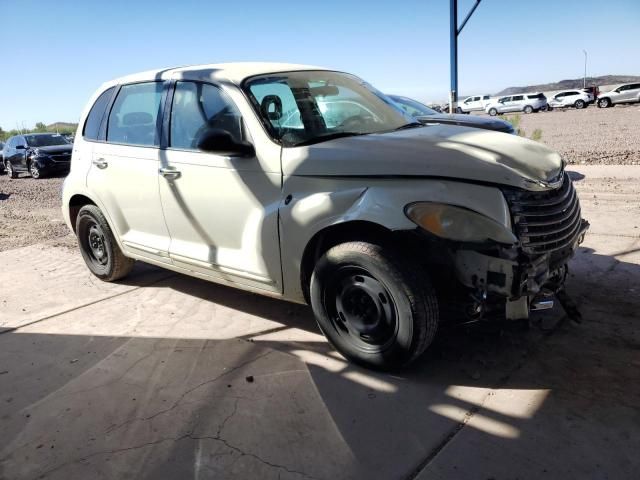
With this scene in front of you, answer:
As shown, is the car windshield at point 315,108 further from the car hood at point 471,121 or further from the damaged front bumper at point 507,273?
the car hood at point 471,121

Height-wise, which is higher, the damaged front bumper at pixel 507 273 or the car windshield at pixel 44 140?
the car windshield at pixel 44 140

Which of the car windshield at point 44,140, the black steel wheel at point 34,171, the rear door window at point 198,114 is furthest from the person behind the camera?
the car windshield at point 44,140

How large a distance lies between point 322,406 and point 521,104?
145 ft

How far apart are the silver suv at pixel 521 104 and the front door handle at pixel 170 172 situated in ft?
140

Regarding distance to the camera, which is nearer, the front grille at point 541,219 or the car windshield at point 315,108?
the front grille at point 541,219

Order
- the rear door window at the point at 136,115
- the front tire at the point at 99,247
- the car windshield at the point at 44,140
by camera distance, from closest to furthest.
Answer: the rear door window at the point at 136,115, the front tire at the point at 99,247, the car windshield at the point at 44,140

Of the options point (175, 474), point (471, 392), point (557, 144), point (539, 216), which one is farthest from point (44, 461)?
point (557, 144)

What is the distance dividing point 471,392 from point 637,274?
2484mm

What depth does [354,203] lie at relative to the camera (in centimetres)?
328

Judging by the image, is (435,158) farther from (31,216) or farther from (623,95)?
(623,95)

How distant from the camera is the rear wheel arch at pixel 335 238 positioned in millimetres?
3314

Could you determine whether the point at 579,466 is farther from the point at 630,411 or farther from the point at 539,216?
the point at 539,216

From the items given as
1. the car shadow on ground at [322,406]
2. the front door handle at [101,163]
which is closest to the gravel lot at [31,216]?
the front door handle at [101,163]

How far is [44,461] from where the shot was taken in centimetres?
285
